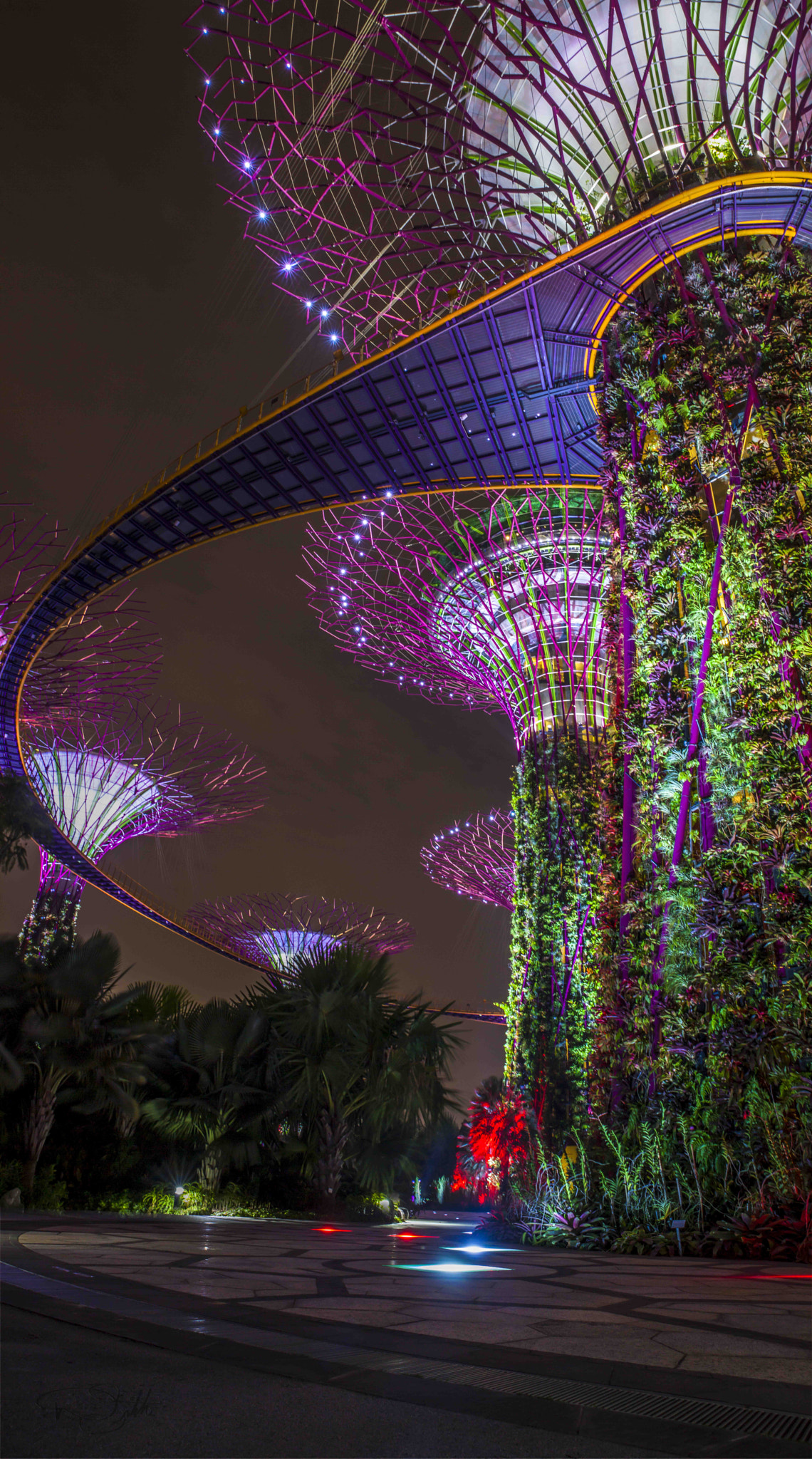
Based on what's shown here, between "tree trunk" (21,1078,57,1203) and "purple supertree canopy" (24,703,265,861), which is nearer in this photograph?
"tree trunk" (21,1078,57,1203)

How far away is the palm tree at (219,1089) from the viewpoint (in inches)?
652

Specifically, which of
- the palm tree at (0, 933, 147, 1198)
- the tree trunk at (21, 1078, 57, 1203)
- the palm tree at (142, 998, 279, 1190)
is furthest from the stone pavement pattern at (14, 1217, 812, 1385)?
the tree trunk at (21, 1078, 57, 1203)

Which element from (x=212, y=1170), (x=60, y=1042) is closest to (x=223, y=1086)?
(x=212, y=1170)

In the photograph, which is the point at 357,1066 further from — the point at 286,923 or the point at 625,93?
the point at 286,923

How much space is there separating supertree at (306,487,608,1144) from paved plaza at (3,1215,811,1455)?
1646 cm

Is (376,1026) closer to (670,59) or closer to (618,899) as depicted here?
(618,899)

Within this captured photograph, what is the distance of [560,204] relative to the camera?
52.8 ft

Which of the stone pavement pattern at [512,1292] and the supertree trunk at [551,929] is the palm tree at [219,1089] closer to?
the supertree trunk at [551,929]

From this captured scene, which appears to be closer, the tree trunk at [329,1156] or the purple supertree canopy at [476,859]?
the tree trunk at [329,1156]

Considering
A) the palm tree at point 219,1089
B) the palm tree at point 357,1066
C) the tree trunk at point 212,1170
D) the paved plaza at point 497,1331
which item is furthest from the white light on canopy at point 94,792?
the paved plaza at point 497,1331

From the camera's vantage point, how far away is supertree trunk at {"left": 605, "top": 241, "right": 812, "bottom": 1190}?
8477mm

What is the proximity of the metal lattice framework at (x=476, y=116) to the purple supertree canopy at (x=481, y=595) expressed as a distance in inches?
299

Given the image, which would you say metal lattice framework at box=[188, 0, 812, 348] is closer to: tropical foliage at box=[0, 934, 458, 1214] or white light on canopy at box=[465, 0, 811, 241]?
white light on canopy at box=[465, 0, 811, 241]

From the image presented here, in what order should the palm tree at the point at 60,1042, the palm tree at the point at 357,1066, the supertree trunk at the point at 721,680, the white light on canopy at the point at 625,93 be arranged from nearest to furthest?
the supertree trunk at the point at 721,680 → the white light on canopy at the point at 625,93 → the palm tree at the point at 357,1066 → the palm tree at the point at 60,1042
